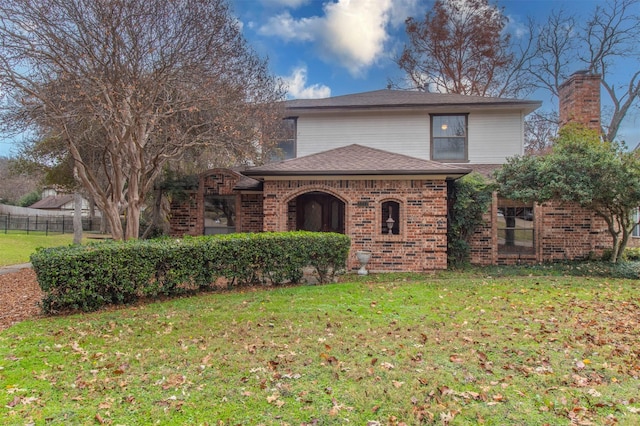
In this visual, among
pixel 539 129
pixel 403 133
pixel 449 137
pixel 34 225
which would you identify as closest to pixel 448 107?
pixel 449 137

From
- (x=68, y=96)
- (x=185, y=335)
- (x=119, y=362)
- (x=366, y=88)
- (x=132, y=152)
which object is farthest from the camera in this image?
(x=366, y=88)

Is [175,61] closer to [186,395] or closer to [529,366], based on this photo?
[186,395]

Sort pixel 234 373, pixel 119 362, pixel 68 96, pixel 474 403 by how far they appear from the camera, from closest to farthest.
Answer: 1. pixel 474 403
2. pixel 234 373
3. pixel 119 362
4. pixel 68 96

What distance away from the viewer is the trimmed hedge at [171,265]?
6.36 m

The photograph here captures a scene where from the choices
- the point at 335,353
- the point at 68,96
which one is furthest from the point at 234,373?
the point at 68,96

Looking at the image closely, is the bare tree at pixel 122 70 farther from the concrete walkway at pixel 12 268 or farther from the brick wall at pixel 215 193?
the concrete walkway at pixel 12 268

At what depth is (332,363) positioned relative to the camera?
417 centimetres

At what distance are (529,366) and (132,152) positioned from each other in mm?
9584

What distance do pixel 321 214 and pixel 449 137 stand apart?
18.0 feet

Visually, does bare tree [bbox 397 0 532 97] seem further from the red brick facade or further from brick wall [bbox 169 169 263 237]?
brick wall [bbox 169 169 263 237]

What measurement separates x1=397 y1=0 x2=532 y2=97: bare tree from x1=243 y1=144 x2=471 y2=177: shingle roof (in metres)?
12.9

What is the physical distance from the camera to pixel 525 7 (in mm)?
20984

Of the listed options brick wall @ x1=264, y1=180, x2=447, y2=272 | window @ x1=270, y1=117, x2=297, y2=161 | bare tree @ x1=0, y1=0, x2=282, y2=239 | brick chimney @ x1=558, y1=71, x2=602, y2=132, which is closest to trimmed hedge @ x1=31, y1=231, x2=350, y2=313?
brick wall @ x1=264, y1=180, x2=447, y2=272

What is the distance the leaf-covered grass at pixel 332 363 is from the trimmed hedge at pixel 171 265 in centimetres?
57
